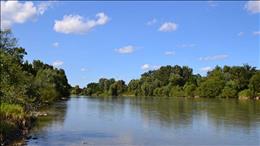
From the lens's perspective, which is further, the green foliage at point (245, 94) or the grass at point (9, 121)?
the green foliage at point (245, 94)

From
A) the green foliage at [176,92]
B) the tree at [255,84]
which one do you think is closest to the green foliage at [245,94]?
the tree at [255,84]

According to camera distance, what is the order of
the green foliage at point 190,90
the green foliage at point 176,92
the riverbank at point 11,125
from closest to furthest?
the riverbank at point 11,125 < the green foliage at point 190,90 < the green foliage at point 176,92

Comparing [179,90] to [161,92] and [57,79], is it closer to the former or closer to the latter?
[161,92]

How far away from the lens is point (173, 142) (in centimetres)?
3080

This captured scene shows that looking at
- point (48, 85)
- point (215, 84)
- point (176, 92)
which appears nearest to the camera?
point (48, 85)

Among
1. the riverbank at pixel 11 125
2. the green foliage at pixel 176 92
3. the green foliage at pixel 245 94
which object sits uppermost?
the green foliage at pixel 176 92

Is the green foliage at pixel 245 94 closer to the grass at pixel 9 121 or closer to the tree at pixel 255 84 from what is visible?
the tree at pixel 255 84

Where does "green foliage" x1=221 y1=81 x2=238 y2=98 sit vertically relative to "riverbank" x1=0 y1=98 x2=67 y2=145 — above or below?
above

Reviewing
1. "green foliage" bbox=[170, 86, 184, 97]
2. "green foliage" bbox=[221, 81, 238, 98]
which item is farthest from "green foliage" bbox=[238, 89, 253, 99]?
"green foliage" bbox=[170, 86, 184, 97]

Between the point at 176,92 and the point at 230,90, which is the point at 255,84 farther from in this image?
the point at 176,92

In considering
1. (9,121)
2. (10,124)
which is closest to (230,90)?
(9,121)

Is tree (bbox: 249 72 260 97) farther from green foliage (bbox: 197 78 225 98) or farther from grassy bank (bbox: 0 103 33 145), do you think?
grassy bank (bbox: 0 103 33 145)

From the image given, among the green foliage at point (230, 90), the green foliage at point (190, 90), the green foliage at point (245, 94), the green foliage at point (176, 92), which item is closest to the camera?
the green foliage at point (245, 94)

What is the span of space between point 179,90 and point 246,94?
44.6 m
